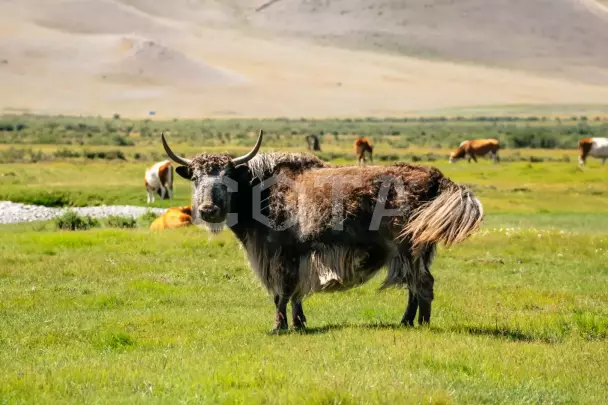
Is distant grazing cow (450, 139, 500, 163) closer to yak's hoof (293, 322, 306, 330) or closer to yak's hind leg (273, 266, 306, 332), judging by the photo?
yak's hoof (293, 322, 306, 330)

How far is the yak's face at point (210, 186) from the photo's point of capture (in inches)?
463

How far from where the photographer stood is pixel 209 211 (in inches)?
460

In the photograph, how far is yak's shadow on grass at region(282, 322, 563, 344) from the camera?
11.1 m

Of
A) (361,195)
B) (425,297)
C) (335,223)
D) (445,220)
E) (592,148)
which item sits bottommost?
(592,148)

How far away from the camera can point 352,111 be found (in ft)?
602

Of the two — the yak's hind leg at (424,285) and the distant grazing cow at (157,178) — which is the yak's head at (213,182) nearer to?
the yak's hind leg at (424,285)

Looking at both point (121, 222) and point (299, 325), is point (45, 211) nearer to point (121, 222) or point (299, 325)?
point (121, 222)

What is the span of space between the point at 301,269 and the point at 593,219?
20114 millimetres

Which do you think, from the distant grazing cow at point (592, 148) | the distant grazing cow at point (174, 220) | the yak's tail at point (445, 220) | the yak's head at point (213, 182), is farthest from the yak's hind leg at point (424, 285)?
the distant grazing cow at point (592, 148)

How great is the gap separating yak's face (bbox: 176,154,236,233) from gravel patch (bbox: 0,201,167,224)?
18826mm

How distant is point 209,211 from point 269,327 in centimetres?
160

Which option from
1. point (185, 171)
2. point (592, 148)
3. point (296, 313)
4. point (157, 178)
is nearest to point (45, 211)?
point (157, 178)

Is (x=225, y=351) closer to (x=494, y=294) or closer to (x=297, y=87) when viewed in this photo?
(x=494, y=294)

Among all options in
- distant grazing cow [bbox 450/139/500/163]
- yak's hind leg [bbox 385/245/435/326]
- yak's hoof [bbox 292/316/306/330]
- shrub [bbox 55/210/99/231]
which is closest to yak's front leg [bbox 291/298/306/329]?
yak's hoof [bbox 292/316/306/330]
